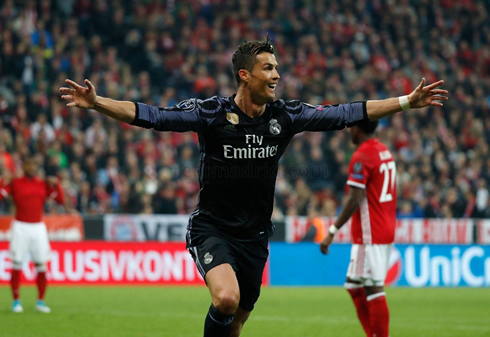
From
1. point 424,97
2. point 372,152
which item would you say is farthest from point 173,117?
point 372,152

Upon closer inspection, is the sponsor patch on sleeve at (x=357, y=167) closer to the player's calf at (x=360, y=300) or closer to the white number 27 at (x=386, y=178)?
the white number 27 at (x=386, y=178)

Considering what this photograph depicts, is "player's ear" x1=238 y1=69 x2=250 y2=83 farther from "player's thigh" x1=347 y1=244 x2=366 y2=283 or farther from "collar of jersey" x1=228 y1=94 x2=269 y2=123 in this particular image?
"player's thigh" x1=347 y1=244 x2=366 y2=283

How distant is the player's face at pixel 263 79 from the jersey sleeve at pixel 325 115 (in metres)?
0.28

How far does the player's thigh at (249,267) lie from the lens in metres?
6.21

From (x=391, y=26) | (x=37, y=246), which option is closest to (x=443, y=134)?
(x=391, y=26)

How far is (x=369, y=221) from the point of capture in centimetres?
778

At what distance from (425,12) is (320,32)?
15.6 ft

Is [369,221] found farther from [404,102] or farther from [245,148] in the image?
[245,148]

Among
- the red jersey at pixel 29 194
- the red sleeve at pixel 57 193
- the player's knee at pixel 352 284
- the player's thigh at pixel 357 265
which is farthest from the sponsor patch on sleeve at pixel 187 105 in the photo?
the red sleeve at pixel 57 193

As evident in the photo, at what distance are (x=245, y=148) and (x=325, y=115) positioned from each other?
691 mm

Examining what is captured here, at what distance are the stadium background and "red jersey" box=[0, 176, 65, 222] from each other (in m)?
1.63

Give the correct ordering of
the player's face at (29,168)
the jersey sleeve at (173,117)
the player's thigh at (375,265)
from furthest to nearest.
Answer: the player's face at (29,168) < the player's thigh at (375,265) < the jersey sleeve at (173,117)

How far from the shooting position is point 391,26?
27.1 metres

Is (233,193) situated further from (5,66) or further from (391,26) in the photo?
(391,26)
